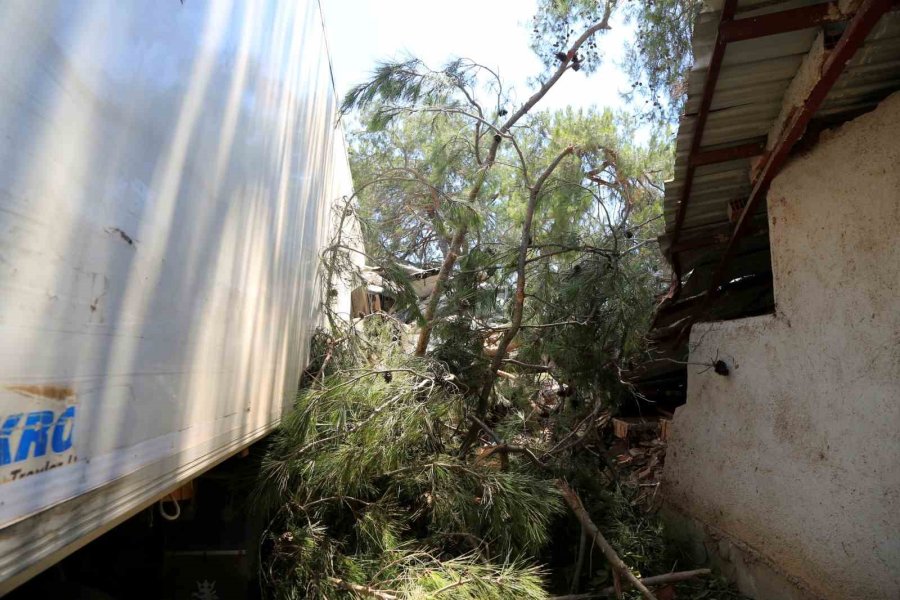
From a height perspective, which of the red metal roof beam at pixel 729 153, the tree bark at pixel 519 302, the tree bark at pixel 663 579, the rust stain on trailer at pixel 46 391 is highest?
the red metal roof beam at pixel 729 153

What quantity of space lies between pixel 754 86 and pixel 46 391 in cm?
300

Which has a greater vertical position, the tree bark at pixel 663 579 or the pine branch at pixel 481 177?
the pine branch at pixel 481 177

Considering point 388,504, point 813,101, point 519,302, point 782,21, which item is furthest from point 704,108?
point 388,504

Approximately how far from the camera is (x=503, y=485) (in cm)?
335

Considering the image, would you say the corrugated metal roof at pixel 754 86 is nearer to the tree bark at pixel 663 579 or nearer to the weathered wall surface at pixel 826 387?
the weathered wall surface at pixel 826 387

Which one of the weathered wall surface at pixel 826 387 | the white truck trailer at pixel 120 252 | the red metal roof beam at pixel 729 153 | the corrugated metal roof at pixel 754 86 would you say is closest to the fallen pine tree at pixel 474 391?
the weathered wall surface at pixel 826 387

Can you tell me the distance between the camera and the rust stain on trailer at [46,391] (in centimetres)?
105

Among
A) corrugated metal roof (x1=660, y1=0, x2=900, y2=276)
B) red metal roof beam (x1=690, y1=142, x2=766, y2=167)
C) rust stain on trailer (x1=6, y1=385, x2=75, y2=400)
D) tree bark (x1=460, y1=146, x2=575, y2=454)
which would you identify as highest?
corrugated metal roof (x1=660, y1=0, x2=900, y2=276)

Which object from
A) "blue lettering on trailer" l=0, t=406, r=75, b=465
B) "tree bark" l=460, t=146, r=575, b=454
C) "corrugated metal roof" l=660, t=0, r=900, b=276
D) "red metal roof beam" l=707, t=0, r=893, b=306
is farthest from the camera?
"tree bark" l=460, t=146, r=575, b=454

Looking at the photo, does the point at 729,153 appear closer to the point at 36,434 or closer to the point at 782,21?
the point at 782,21

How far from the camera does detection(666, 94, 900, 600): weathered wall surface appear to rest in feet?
8.37

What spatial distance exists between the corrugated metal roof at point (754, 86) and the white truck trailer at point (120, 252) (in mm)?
1937

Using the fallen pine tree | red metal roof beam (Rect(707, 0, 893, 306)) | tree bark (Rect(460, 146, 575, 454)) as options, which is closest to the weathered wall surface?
red metal roof beam (Rect(707, 0, 893, 306))

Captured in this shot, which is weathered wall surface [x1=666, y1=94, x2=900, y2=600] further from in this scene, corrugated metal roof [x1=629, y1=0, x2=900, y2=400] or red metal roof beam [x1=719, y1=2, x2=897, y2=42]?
red metal roof beam [x1=719, y1=2, x2=897, y2=42]
